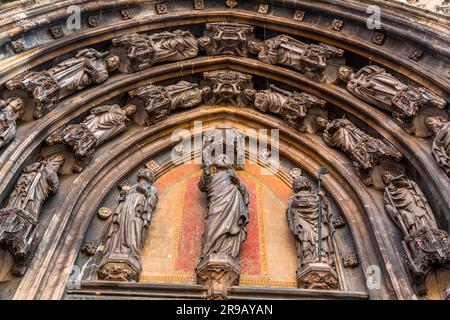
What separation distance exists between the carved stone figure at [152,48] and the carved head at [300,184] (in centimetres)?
336

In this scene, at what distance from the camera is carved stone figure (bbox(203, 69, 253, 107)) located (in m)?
9.51

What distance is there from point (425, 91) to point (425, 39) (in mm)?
1036

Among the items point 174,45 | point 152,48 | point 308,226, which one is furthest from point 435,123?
point 152,48

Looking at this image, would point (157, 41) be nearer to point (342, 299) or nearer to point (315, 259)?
Answer: point (315, 259)

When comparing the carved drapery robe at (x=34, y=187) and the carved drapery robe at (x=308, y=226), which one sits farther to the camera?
the carved drapery robe at (x=308, y=226)

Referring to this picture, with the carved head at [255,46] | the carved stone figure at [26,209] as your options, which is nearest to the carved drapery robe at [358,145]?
the carved head at [255,46]

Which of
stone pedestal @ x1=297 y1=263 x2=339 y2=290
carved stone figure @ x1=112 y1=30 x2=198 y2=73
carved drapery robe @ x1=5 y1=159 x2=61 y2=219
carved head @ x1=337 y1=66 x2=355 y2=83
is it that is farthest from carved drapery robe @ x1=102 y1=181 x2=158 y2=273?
carved head @ x1=337 y1=66 x2=355 y2=83

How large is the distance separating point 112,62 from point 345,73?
4048 millimetres

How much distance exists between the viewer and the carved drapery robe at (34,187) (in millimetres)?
6375

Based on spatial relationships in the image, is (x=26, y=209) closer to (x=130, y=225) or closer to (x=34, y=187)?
(x=34, y=187)

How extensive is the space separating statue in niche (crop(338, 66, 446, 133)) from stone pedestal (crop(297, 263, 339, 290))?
2645 mm

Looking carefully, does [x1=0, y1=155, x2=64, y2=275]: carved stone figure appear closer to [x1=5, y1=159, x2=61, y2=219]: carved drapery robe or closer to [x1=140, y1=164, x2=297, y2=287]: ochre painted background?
[x1=5, y1=159, x2=61, y2=219]: carved drapery robe

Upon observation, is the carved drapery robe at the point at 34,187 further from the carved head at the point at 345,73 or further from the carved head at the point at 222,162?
the carved head at the point at 345,73

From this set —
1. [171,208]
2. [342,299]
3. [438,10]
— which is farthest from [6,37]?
[438,10]
